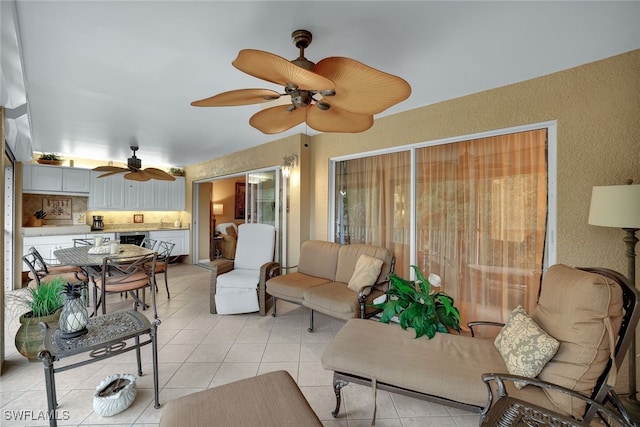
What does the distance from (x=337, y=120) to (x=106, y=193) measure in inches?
249

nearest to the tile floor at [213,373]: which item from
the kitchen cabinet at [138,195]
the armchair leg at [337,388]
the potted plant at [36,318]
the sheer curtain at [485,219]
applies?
the armchair leg at [337,388]

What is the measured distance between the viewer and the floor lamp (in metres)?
1.62

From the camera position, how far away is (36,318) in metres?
2.34

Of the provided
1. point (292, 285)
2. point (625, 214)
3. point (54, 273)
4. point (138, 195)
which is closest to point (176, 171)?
point (138, 195)

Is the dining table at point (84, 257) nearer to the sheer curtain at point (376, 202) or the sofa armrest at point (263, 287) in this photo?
the sofa armrest at point (263, 287)

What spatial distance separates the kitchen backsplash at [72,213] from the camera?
5.37 metres

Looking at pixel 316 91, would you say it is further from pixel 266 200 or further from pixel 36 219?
pixel 36 219

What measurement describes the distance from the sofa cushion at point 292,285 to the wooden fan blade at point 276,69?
2.29 meters

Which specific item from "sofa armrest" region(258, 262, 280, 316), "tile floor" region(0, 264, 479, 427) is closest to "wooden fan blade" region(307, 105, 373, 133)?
"tile floor" region(0, 264, 479, 427)

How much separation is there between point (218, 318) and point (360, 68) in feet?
10.8

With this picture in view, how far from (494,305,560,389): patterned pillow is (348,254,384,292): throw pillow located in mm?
1335

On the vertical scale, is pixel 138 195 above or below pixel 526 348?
above

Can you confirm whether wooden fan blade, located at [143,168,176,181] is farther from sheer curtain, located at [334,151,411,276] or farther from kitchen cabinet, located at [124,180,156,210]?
sheer curtain, located at [334,151,411,276]

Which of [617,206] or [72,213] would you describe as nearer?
[617,206]
